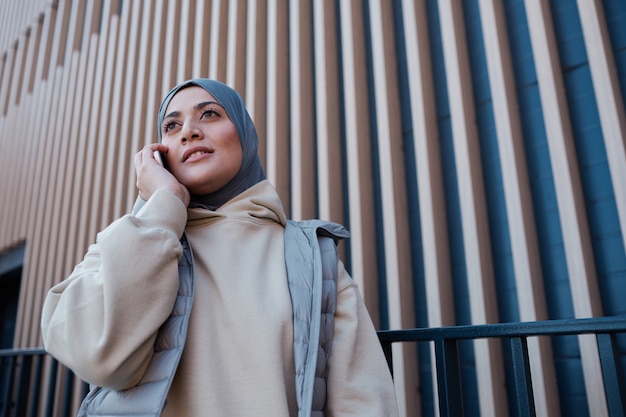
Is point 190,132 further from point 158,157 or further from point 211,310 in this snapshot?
point 211,310

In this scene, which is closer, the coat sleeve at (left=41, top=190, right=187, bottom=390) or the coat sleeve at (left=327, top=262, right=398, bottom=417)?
the coat sleeve at (left=41, top=190, right=187, bottom=390)

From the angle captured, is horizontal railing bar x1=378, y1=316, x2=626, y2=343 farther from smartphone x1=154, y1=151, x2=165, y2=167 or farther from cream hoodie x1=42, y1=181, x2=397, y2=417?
smartphone x1=154, y1=151, x2=165, y2=167

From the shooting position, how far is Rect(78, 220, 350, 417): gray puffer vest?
883 millimetres

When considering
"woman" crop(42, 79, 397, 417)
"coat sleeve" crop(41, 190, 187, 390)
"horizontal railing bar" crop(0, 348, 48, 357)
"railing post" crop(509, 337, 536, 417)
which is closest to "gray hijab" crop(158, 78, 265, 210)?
"woman" crop(42, 79, 397, 417)

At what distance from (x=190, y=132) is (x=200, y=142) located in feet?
0.12

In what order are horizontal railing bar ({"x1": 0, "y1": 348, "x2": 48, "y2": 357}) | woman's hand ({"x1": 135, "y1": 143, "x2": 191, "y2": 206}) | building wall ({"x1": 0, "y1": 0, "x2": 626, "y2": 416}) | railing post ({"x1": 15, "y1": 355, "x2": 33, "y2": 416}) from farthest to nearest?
railing post ({"x1": 15, "y1": 355, "x2": 33, "y2": 416}), horizontal railing bar ({"x1": 0, "y1": 348, "x2": 48, "y2": 357}), building wall ({"x1": 0, "y1": 0, "x2": 626, "y2": 416}), woman's hand ({"x1": 135, "y1": 143, "x2": 191, "y2": 206})

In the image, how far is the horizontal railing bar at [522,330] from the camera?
971mm

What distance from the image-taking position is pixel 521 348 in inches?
42.7

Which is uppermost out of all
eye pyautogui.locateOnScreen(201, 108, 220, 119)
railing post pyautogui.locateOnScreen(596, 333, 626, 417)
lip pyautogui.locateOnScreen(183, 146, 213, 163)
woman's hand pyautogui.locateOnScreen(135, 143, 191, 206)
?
eye pyautogui.locateOnScreen(201, 108, 220, 119)

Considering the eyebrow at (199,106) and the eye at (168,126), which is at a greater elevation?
the eyebrow at (199,106)

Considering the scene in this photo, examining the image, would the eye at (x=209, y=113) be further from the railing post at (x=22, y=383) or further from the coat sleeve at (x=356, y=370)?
the railing post at (x=22, y=383)

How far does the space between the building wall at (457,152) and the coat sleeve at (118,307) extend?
1.68 m

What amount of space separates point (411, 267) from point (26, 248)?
5309 mm

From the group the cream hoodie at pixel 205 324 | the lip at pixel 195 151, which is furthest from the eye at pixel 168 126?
the cream hoodie at pixel 205 324
